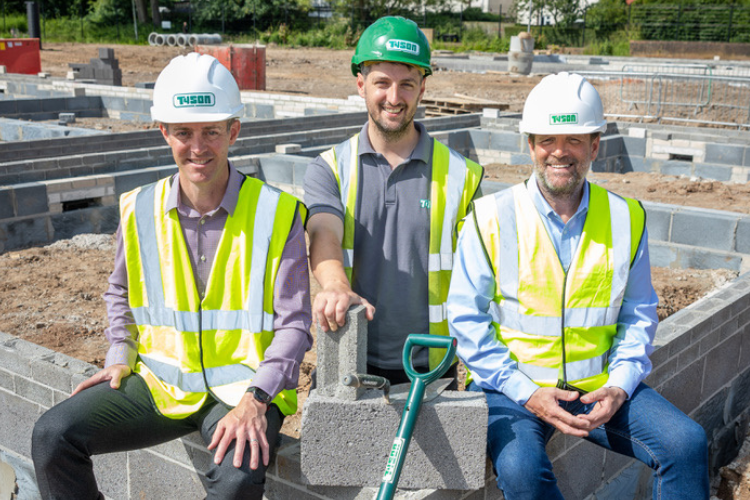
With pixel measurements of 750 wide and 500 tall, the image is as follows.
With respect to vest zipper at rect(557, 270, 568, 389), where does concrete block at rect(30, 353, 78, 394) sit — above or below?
below

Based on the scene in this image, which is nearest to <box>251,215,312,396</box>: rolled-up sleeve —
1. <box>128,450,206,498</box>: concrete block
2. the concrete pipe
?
<box>128,450,206,498</box>: concrete block

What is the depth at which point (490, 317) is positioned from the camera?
9.73 feet

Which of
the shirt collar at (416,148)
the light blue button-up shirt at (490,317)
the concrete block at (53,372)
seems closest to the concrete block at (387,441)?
the light blue button-up shirt at (490,317)

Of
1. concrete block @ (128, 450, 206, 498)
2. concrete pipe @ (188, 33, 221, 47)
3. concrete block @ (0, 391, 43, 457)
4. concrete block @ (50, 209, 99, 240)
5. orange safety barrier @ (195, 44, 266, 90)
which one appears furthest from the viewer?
concrete pipe @ (188, 33, 221, 47)

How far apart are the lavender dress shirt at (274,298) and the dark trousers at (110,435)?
0.47 ft

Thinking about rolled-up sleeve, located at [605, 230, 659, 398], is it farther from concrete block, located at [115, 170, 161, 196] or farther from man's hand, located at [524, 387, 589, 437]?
concrete block, located at [115, 170, 161, 196]

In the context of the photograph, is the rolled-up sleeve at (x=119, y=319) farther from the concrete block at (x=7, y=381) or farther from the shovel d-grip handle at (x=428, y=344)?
the concrete block at (x=7, y=381)

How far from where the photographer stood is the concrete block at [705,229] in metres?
7.45

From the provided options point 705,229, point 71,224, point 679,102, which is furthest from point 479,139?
point 679,102

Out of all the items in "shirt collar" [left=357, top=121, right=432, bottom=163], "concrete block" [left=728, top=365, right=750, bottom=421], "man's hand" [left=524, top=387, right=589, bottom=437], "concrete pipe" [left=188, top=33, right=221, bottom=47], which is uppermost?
"concrete pipe" [left=188, top=33, right=221, bottom=47]

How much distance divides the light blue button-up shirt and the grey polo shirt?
17 cm

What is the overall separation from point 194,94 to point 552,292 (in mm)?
1505

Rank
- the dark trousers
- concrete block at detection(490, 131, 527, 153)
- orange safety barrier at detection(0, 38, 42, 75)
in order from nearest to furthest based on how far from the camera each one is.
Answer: the dark trousers → concrete block at detection(490, 131, 527, 153) → orange safety barrier at detection(0, 38, 42, 75)

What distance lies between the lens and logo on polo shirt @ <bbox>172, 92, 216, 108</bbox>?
2.79 metres
